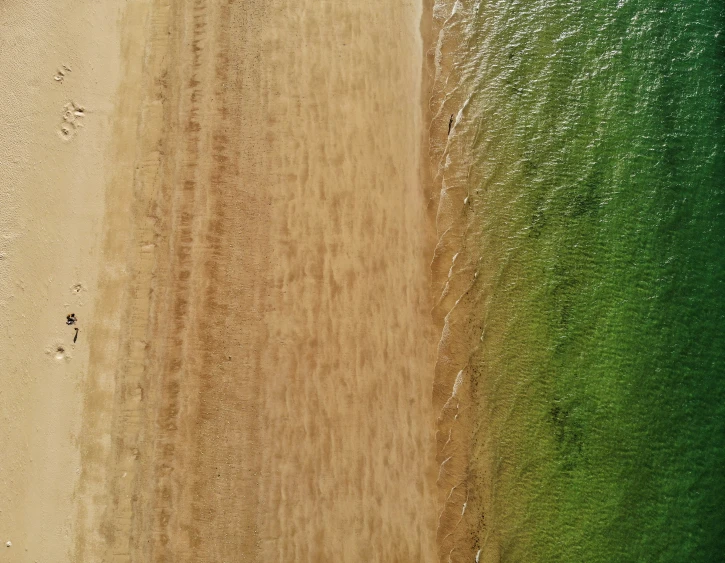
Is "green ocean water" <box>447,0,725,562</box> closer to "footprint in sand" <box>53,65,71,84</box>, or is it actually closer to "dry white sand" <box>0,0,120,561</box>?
"dry white sand" <box>0,0,120,561</box>

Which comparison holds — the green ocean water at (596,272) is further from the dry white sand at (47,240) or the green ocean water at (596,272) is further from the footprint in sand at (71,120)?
the footprint in sand at (71,120)

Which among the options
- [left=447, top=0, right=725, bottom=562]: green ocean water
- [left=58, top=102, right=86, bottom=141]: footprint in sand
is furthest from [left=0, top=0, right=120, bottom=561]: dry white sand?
[left=447, top=0, right=725, bottom=562]: green ocean water

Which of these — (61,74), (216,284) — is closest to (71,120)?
(61,74)

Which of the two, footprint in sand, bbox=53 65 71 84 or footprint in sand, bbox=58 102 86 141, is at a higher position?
footprint in sand, bbox=53 65 71 84

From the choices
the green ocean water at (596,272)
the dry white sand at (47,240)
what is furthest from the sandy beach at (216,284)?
the green ocean water at (596,272)

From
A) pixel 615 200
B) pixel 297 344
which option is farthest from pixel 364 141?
pixel 615 200
